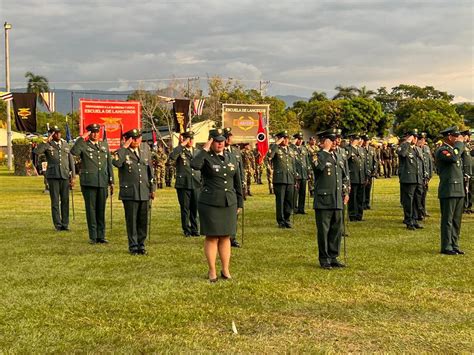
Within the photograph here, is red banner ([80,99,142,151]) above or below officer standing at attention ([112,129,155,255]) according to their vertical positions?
above

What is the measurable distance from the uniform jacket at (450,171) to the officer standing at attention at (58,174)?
712 cm

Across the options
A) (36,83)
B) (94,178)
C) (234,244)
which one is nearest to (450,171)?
(234,244)

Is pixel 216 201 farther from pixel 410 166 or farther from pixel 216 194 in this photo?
pixel 410 166

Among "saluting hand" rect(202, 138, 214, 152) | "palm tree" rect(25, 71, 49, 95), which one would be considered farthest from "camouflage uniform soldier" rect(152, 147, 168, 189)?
"palm tree" rect(25, 71, 49, 95)

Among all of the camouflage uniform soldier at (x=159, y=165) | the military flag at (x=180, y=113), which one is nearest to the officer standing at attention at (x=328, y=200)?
the camouflage uniform soldier at (x=159, y=165)

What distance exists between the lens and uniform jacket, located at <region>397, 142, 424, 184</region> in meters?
11.9

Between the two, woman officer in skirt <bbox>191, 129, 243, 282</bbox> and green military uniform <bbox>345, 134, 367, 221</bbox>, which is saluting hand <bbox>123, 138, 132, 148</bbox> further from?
green military uniform <bbox>345, 134, 367, 221</bbox>

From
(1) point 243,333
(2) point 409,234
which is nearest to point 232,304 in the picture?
(1) point 243,333

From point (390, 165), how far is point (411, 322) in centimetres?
2439

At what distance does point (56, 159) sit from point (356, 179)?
6.82 meters

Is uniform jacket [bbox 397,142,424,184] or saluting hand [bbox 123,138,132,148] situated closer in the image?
saluting hand [bbox 123,138,132,148]

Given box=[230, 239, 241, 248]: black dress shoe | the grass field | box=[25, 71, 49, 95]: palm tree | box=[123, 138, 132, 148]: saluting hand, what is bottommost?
the grass field

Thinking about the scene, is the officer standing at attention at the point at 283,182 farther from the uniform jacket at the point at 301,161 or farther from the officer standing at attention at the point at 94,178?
the officer standing at attention at the point at 94,178

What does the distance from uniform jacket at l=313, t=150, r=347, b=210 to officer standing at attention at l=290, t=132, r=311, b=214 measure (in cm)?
501
